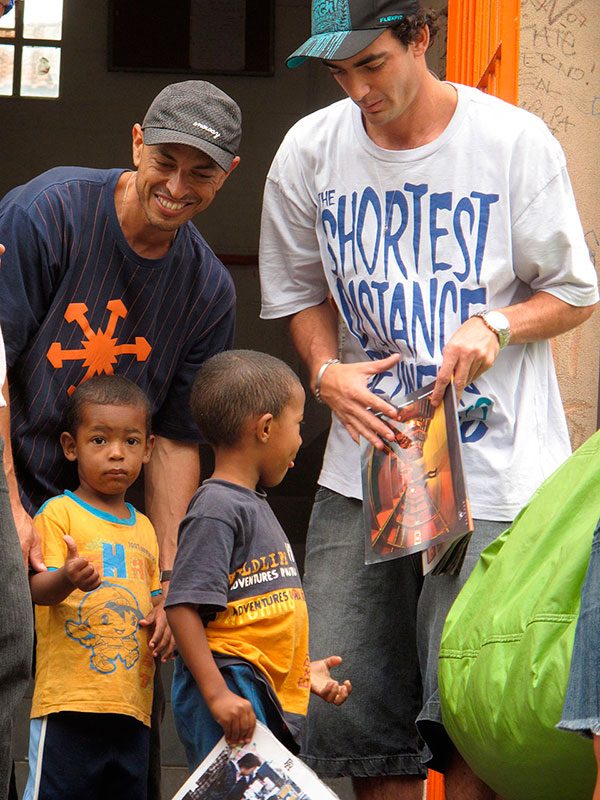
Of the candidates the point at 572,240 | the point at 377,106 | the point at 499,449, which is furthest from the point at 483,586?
the point at 377,106

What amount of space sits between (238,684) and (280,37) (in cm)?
828

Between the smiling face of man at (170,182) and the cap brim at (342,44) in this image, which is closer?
the cap brim at (342,44)

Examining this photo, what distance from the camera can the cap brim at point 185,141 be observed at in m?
2.69

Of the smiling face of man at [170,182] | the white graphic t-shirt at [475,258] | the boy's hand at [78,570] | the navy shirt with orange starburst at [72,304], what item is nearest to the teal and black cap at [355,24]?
the white graphic t-shirt at [475,258]

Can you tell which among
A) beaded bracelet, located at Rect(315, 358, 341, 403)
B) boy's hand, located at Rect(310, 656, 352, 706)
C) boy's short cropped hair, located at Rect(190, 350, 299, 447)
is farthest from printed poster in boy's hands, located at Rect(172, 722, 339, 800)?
beaded bracelet, located at Rect(315, 358, 341, 403)

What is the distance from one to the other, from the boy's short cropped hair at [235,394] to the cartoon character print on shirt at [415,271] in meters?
0.25

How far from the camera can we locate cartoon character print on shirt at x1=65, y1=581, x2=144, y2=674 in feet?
8.81

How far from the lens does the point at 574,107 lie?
11.0ft

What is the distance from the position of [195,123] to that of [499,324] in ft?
2.82

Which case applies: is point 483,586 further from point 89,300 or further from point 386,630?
point 89,300

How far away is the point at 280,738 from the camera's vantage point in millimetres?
2500

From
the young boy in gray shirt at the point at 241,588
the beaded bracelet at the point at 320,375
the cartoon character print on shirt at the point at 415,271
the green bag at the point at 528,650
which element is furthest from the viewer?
the beaded bracelet at the point at 320,375

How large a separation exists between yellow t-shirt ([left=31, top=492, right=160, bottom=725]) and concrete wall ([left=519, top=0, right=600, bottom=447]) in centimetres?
140

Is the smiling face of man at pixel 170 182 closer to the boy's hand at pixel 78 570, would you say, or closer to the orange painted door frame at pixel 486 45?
the boy's hand at pixel 78 570
